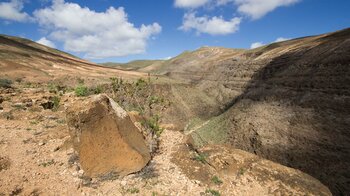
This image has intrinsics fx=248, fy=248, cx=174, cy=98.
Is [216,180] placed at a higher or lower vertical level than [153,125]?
lower

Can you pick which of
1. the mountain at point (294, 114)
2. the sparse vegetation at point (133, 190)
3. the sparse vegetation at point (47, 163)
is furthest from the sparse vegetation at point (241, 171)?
the sparse vegetation at point (47, 163)

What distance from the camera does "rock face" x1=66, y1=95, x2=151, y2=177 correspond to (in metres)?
7.94

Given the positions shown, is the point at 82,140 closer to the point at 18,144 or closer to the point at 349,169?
the point at 18,144

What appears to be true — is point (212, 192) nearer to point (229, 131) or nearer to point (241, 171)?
point (241, 171)

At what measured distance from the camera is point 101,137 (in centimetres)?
816

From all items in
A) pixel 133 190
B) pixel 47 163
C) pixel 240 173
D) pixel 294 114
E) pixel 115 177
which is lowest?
pixel 240 173

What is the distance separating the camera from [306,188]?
11.8 metres

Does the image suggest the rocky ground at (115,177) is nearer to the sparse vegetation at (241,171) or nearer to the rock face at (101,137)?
the sparse vegetation at (241,171)

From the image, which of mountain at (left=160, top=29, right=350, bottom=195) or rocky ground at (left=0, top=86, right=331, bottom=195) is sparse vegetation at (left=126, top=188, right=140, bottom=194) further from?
mountain at (left=160, top=29, right=350, bottom=195)

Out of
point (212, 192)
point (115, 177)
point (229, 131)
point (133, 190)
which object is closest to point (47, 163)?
point (115, 177)

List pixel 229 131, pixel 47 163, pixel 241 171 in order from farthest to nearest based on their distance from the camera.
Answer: pixel 229 131 < pixel 241 171 < pixel 47 163

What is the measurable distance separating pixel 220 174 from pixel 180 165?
195 cm

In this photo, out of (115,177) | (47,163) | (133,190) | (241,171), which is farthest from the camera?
(241,171)

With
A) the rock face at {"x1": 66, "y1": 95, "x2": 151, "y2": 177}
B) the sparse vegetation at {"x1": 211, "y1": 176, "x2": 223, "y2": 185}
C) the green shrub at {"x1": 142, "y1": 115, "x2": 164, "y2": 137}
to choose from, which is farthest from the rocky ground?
the green shrub at {"x1": 142, "y1": 115, "x2": 164, "y2": 137}
